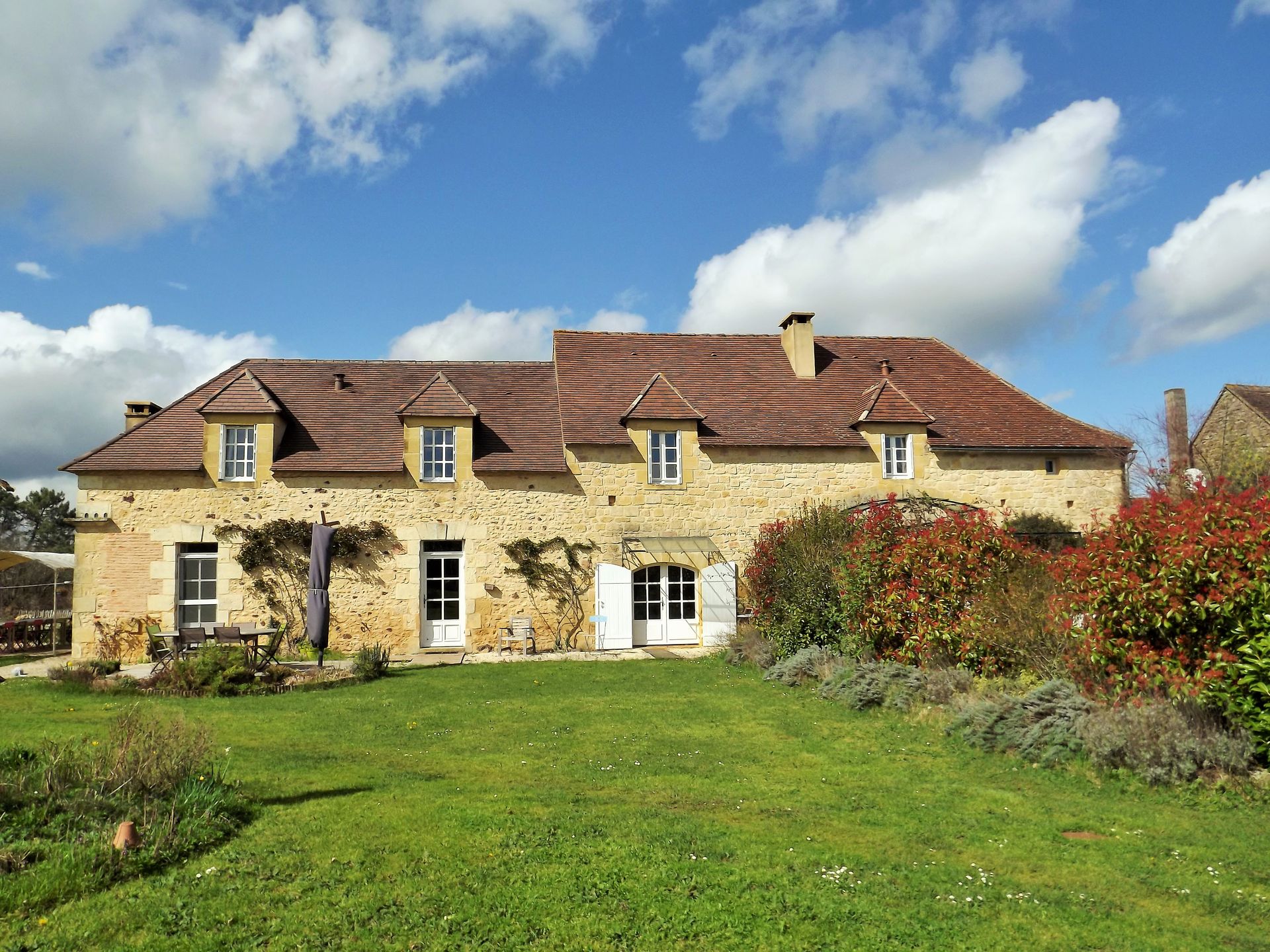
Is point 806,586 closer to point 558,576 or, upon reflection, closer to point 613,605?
point 613,605

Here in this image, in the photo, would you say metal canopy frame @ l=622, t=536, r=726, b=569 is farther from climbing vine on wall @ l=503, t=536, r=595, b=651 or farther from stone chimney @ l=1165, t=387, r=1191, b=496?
stone chimney @ l=1165, t=387, r=1191, b=496

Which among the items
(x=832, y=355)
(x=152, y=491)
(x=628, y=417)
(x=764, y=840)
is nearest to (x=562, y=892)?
(x=764, y=840)

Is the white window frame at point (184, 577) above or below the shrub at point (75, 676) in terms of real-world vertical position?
above

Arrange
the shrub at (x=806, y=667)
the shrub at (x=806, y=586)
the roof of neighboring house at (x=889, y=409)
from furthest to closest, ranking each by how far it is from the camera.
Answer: the roof of neighboring house at (x=889, y=409) < the shrub at (x=806, y=586) < the shrub at (x=806, y=667)

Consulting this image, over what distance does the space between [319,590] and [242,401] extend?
5.39 m

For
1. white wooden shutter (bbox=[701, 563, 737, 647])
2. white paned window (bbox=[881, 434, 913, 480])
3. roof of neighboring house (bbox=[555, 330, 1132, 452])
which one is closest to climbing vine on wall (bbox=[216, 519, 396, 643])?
roof of neighboring house (bbox=[555, 330, 1132, 452])

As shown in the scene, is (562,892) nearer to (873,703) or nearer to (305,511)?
(873,703)

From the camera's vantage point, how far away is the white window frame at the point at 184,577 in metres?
16.9

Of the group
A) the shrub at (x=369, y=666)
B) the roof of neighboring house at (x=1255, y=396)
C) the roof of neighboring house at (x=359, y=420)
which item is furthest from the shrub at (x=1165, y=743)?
the roof of neighboring house at (x=1255, y=396)

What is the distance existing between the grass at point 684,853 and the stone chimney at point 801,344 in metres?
12.5

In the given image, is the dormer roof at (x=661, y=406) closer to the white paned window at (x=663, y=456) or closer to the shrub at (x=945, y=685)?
the white paned window at (x=663, y=456)

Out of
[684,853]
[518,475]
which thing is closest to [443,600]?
[518,475]

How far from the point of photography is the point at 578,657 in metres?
16.0

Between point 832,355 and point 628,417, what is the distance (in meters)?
6.04
